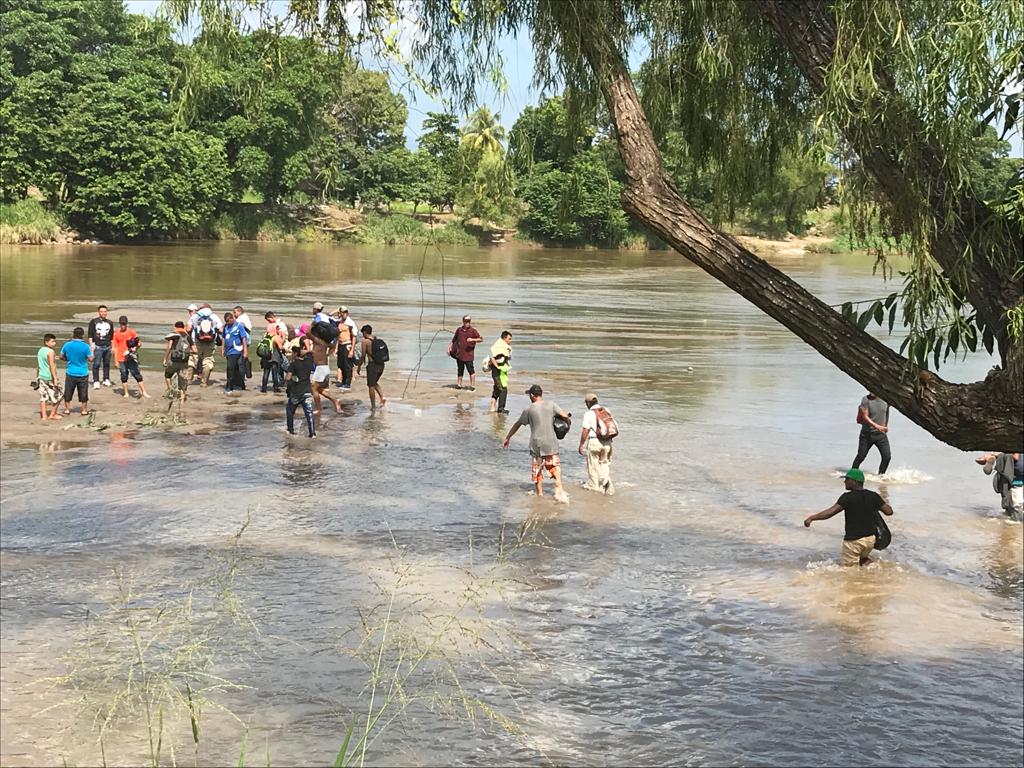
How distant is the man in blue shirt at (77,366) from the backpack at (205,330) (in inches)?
127

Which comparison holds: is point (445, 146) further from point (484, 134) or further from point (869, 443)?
point (869, 443)

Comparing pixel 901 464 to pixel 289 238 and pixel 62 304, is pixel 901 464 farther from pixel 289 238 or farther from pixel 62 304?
pixel 289 238

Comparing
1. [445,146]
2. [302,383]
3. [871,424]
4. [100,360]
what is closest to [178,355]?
[302,383]

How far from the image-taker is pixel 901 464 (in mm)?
18703

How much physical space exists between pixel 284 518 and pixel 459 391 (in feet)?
32.2

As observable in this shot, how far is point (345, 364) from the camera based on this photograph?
2397 centimetres

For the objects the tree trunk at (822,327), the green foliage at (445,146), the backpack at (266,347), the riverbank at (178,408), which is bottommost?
the riverbank at (178,408)

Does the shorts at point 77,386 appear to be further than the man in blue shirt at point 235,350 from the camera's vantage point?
No

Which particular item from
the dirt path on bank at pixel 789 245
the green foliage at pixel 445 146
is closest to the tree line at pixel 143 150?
the dirt path on bank at pixel 789 245

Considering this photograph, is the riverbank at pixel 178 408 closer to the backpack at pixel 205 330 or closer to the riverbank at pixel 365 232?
the backpack at pixel 205 330

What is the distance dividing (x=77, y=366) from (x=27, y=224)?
49.7 meters

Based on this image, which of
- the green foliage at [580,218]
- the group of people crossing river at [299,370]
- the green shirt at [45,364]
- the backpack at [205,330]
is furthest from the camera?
the green foliage at [580,218]

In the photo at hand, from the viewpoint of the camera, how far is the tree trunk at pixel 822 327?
17.5ft

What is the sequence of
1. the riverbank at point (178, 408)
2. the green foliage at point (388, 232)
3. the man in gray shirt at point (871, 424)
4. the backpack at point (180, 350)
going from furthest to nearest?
the green foliage at point (388, 232), the backpack at point (180, 350), the riverbank at point (178, 408), the man in gray shirt at point (871, 424)
